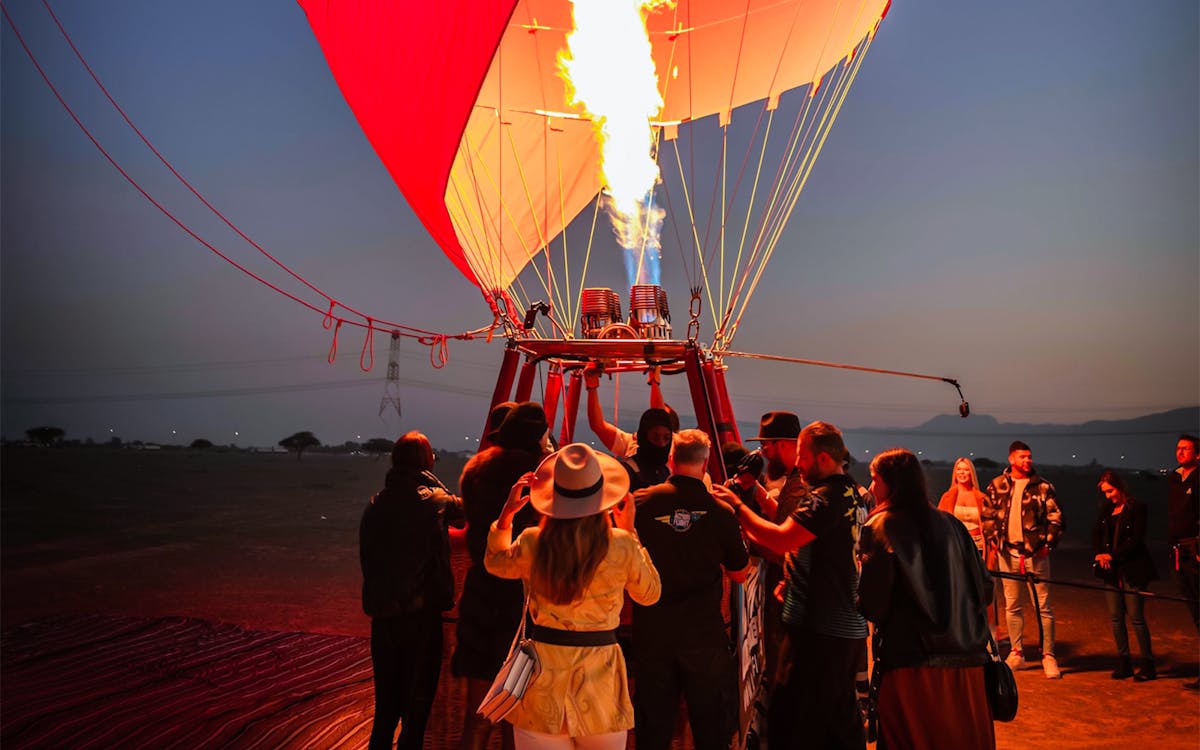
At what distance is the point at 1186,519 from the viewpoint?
515cm

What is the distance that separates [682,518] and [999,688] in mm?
1153

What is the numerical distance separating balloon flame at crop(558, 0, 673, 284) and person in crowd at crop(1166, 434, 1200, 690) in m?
3.55

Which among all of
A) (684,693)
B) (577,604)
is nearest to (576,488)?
(577,604)

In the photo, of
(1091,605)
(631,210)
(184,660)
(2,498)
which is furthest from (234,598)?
(2,498)

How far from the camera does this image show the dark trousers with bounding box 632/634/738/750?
2.55m

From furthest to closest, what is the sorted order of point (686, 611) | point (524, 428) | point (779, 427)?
point (779, 427) < point (524, 428) < point (686, 611)

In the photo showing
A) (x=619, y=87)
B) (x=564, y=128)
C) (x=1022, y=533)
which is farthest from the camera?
(x=564, y=128)

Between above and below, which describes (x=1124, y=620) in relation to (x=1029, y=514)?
below

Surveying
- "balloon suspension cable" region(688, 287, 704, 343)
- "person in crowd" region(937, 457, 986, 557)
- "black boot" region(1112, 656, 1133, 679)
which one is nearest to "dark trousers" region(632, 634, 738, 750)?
"balloon suspension cable" region(688, 287, 704, 343)

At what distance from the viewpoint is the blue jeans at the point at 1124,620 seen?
5.07m

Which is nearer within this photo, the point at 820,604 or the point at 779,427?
the point at 820,604

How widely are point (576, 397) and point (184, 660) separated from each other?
2870mm

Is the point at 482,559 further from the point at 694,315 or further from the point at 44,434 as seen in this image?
the point at 44,434

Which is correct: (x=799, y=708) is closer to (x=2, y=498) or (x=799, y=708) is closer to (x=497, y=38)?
(x=497, y=38)
